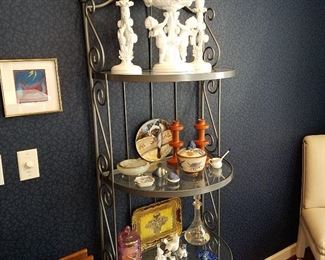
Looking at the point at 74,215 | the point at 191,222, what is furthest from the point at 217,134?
the point at 74,215

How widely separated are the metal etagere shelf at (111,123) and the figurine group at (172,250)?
0.06 m

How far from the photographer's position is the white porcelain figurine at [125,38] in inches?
43.9

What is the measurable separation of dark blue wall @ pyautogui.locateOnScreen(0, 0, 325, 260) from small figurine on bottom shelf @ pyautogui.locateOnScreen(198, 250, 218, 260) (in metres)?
0.37

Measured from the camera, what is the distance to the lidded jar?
4.31 ft

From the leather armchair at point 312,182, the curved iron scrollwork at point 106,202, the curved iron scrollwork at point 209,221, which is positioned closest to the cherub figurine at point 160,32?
the curved iron scrollwork at point 106,202

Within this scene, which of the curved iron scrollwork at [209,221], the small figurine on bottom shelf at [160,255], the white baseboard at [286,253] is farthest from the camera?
the white baseboard at [286,253]

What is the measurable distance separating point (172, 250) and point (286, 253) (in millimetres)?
1227

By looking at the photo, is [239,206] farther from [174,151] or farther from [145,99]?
[145,99]

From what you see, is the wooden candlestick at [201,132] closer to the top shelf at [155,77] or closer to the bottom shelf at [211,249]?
the top shelf at [155,77]

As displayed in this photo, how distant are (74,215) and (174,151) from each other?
0.51m

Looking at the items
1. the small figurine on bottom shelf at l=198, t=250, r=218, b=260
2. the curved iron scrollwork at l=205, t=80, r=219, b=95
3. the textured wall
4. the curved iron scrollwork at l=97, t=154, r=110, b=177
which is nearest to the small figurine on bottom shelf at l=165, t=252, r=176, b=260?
the small figurine on bottom shelf at l=198, t=250, r=218, b=260

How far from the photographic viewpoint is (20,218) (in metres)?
1.19

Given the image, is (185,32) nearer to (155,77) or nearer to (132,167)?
(155,77)

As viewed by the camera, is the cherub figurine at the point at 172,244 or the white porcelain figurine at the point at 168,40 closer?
the white porcelain figurine at the point at 168,40
